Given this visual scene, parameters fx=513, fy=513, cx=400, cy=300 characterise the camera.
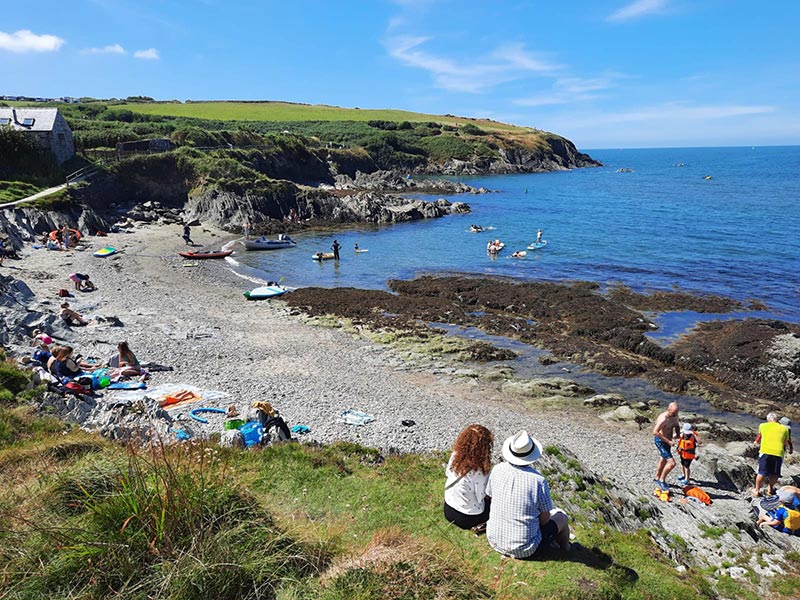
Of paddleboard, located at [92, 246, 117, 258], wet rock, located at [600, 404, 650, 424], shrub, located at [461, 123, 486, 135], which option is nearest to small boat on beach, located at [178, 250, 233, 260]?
paddleboard, located at [92, 246, 117, 258]

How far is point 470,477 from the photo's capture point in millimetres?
7820

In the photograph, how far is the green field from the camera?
123m

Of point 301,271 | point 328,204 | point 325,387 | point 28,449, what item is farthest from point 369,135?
point 28,449

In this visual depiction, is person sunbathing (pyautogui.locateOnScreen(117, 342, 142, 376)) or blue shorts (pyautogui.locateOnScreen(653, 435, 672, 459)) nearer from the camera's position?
blue shorts (pyautogui.locateOnScreen(653, 435, 672, 459))

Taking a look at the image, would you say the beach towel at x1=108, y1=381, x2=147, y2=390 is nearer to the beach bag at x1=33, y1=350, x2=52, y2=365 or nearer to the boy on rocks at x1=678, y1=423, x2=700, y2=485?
the beach bag at x1=33, y1=350, x2=52, y2=365

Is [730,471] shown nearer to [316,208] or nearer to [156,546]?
[156,546]

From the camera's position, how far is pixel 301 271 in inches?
1619

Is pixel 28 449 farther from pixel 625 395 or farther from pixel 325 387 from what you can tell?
pixel 625 395

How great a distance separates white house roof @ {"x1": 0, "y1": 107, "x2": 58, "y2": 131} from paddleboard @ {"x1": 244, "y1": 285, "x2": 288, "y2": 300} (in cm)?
3760

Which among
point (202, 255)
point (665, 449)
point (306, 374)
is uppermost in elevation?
point (202, 255)

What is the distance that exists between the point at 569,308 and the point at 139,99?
506 feet

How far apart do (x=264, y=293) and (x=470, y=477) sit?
26.4 meters

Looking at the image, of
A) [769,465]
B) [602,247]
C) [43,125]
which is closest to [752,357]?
[769,465]

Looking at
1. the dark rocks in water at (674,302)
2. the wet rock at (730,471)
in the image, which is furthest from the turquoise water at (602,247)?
the wet rock at (730,471)
